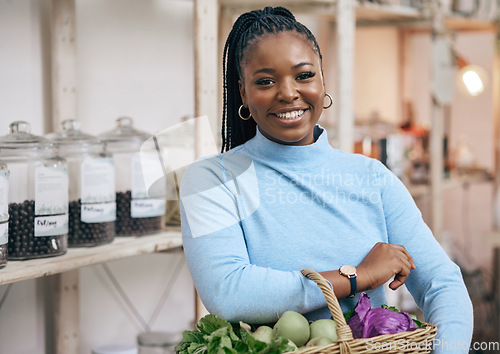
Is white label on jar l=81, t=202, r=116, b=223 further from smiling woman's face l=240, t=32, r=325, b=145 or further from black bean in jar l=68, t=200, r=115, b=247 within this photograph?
smiling woman's face l=240, t=32, r=325, b=145

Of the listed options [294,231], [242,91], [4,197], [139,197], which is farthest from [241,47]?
[139,197]

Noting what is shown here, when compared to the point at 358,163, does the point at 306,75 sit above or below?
above

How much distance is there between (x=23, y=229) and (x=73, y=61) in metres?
0.57

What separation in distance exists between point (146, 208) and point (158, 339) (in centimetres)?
45

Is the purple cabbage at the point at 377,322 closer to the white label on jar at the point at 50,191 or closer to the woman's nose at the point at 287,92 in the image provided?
the woman's nose at the point at 287,92

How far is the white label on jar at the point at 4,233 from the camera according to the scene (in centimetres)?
113

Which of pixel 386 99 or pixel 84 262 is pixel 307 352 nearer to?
pixel 84 262

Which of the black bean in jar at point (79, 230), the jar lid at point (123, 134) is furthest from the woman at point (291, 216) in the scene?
the jar lid at point (123, 134)

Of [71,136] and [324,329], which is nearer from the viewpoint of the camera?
[324,329]

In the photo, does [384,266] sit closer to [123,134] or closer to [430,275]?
[430,275]

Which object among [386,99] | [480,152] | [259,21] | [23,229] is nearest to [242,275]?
[259,21]

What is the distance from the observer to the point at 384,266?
36.8 inches

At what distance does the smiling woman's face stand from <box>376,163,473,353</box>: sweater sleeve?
0.19m

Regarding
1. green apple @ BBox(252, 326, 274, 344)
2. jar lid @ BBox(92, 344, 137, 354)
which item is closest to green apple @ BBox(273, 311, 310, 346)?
green apple @ BBox(252, 326, 274, 344)
